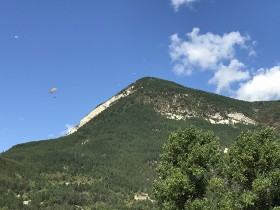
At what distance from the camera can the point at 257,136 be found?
157 ft

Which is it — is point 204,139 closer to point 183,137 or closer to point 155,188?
point 183,137

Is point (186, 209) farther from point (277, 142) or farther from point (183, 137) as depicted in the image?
point (277, 142)

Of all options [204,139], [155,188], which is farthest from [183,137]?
[155,188]

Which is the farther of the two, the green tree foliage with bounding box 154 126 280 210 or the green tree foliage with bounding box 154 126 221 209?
the green tree foliage with bounding box 154 126 221 209

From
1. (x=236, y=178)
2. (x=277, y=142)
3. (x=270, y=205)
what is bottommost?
(x=270, y=205)

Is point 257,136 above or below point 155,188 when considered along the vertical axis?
above

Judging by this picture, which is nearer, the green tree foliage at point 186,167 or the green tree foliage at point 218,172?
the green tree foliage at point 218,172

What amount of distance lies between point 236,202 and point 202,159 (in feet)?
18.5

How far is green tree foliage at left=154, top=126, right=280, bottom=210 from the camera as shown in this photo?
1801 inches

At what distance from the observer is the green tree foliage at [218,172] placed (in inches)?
1801

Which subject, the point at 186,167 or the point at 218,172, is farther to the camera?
the point at 218,172

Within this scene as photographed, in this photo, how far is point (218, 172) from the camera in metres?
50.2

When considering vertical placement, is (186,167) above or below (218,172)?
above

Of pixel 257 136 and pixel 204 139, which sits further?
pixel 204 139
